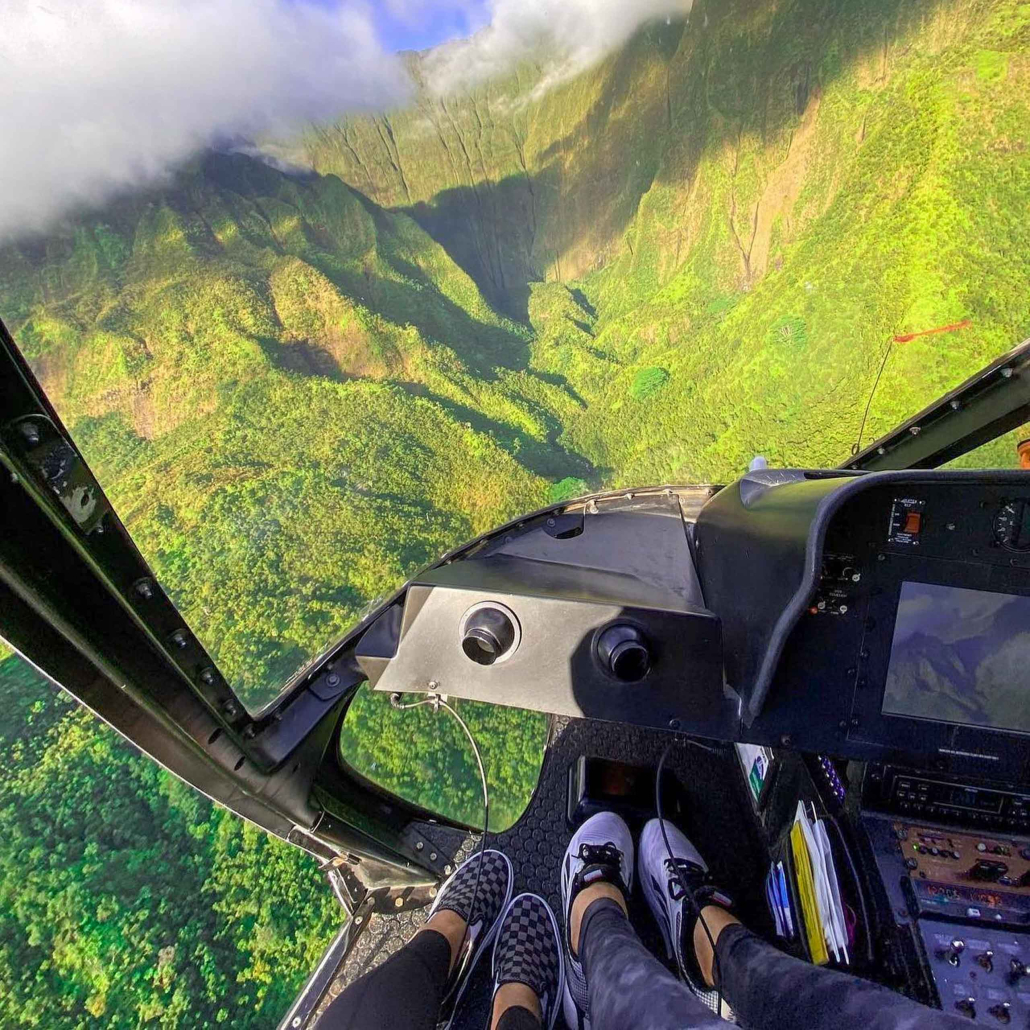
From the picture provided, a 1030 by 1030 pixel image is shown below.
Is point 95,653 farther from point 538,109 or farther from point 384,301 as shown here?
point 538,109

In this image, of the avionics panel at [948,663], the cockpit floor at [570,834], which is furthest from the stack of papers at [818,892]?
the cockpit floor at [570,834]

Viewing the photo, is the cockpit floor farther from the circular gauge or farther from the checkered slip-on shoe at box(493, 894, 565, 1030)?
the circular gauge

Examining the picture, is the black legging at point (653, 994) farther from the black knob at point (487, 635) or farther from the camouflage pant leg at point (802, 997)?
the black knob at point (487, 635)

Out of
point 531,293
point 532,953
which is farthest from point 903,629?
point 531,293

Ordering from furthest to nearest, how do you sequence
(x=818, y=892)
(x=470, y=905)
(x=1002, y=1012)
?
(x=470, y=905) → (x=818, y=892) → (x=1002, y=1012)

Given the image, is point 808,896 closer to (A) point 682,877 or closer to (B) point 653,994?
(A) point 682,877

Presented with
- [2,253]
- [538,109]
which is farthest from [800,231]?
[2,253]
